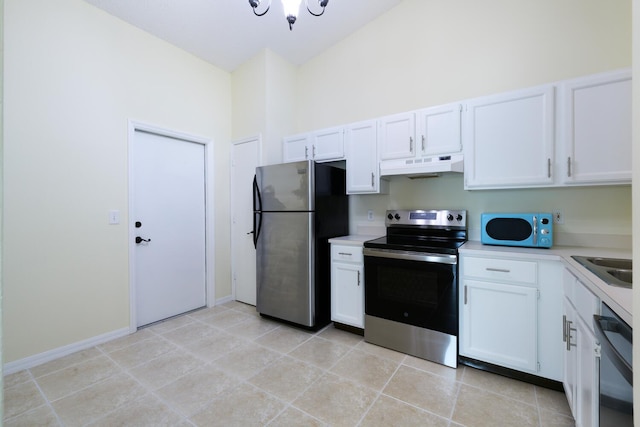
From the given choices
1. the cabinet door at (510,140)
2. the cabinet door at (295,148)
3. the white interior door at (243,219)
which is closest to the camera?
the cabinet door at (510,140)

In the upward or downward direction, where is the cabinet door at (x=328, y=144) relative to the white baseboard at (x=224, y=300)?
upward

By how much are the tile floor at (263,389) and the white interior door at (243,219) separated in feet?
3.47

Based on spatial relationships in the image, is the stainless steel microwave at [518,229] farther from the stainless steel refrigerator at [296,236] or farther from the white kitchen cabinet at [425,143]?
the stainless steel refrigerator at [296,236]

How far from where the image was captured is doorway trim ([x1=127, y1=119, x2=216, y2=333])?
2.81 m

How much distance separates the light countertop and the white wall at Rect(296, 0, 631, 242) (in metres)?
0.34

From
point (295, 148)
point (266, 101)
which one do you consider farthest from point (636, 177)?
point (266, 101)

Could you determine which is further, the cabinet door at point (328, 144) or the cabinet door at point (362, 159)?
the cabinet door at point (328, 144)

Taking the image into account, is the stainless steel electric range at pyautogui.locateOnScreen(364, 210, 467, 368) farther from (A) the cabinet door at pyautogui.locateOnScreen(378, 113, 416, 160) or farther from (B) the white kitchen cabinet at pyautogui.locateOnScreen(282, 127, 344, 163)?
(B) the white kitchen cabinet at pyautogui.locateOnScreen(282, 127, 344, 163)

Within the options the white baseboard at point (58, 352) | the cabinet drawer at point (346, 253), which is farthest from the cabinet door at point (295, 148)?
the white baseboard at point (58, 352)

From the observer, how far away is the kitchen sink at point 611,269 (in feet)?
4.16

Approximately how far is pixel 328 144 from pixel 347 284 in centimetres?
153

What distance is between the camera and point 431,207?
2811mm

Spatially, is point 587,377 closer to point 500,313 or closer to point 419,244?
point 500,313

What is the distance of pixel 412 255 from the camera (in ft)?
7.57
